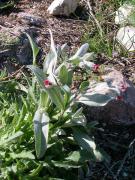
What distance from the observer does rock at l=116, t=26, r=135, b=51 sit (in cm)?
334

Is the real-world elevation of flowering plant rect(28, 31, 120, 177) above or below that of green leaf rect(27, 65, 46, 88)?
below

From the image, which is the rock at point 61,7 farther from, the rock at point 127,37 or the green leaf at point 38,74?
the green leaf at point 38,74

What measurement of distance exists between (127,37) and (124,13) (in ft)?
0.94

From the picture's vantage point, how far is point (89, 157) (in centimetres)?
227

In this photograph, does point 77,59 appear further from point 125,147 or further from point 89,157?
point 125,147

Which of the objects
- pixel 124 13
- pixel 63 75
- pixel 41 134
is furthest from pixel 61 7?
pixel 41 134

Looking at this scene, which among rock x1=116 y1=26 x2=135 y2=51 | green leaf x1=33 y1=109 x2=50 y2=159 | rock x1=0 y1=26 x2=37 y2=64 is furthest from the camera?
rock x1=116 y1=26 x2=135 y2=51


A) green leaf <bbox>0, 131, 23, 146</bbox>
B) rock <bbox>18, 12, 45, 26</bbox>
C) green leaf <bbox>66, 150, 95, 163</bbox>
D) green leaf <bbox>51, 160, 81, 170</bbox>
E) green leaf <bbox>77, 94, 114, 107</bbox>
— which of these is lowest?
green leaf <bbox>51, 160, 81, 170</bbox>

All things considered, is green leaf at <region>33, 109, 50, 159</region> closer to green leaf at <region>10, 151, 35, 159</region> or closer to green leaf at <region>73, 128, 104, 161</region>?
green leaf at <region>10, 151, 35, 159</region>

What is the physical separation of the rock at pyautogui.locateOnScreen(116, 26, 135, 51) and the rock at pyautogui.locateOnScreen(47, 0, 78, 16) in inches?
16.3

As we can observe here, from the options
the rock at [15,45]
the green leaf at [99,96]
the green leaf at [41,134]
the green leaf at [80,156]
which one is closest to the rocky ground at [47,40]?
the rock at [15,45]

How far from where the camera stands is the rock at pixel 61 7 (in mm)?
3490

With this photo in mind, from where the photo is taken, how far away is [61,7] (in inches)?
138

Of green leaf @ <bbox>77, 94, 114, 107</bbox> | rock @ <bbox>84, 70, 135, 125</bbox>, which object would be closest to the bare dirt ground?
rock @ <bbox>84, 70, 135, 125</bbox>
